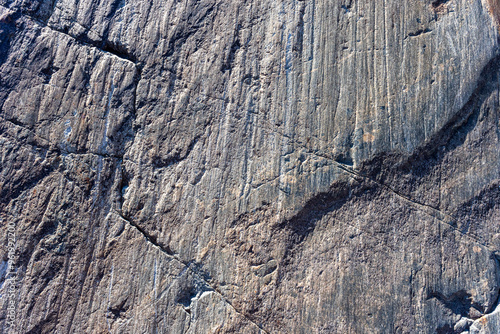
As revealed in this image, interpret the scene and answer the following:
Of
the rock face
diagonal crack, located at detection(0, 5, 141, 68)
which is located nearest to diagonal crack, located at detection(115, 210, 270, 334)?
the rock face

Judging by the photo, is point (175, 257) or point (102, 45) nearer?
point (175, 257)

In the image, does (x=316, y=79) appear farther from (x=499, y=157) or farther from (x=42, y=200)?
(x=42, y=200)

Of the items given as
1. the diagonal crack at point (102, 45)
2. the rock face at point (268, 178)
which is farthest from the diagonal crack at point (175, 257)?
the diagonal crack at point (102, 45)

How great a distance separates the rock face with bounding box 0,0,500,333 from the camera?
13.5 ft

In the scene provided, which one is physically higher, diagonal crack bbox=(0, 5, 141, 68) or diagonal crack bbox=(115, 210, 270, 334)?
diagonal crack bbox=(0, 5, 141, 68)

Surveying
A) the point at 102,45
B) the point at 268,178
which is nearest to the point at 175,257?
the point at 268,178

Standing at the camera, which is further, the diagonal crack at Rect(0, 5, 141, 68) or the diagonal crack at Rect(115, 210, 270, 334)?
the diagonal crack at Rect(0, 5, 141, 68)

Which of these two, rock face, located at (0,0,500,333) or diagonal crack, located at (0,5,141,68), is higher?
diagonal crack, located at (0,5,141,68)

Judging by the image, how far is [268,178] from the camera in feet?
14.1

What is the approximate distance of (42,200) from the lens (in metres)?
4.27

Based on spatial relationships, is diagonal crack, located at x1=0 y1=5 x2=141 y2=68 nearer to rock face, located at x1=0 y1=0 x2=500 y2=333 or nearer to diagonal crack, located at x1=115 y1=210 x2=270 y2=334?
rock face, located at x1=0 y1=0 x2=500 y2=333

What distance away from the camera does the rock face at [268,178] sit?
412 centimetres

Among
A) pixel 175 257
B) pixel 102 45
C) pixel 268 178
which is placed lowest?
pixel 175 257

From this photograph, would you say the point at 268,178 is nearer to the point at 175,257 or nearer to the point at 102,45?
the point at 175,257
